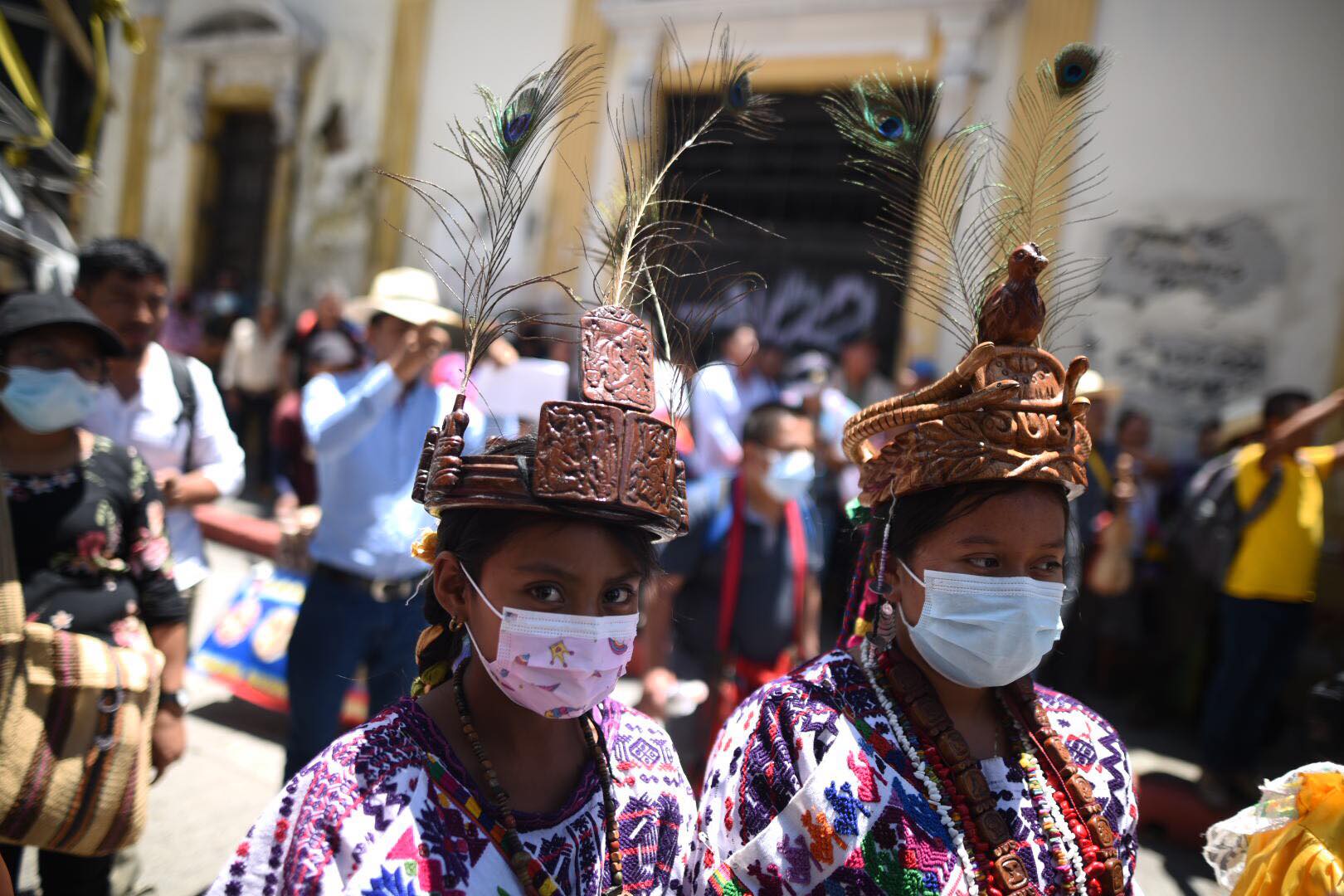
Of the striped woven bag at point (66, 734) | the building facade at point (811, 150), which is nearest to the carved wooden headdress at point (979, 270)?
the striped woven bag at point (66, 734)

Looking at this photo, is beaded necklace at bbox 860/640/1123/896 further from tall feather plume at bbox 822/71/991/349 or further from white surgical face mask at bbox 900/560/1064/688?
tall feather plume at bbox 822/71/991/349

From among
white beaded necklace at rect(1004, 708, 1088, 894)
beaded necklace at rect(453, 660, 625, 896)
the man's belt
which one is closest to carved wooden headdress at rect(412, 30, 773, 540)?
beaded necklace at rect(453, 660, 625, 896)

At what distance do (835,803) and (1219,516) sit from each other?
4252 millimetres

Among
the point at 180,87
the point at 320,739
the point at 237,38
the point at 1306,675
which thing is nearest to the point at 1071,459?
the point at 320,739

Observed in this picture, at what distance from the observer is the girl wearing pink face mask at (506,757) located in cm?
138

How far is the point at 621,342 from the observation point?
162 centimetres

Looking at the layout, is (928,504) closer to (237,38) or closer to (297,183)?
(297,183)

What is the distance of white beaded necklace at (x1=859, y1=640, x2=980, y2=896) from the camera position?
5.29 feet

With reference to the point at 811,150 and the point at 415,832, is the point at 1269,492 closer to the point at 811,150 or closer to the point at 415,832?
the point at 415,832

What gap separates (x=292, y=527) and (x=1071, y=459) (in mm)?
2862

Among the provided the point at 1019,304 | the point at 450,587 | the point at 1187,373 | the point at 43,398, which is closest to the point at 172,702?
the point at 43,398

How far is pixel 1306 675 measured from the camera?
6.39 meters

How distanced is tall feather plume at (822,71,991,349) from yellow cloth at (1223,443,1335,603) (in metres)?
3.69

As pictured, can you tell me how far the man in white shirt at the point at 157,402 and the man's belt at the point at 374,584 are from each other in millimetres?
421
